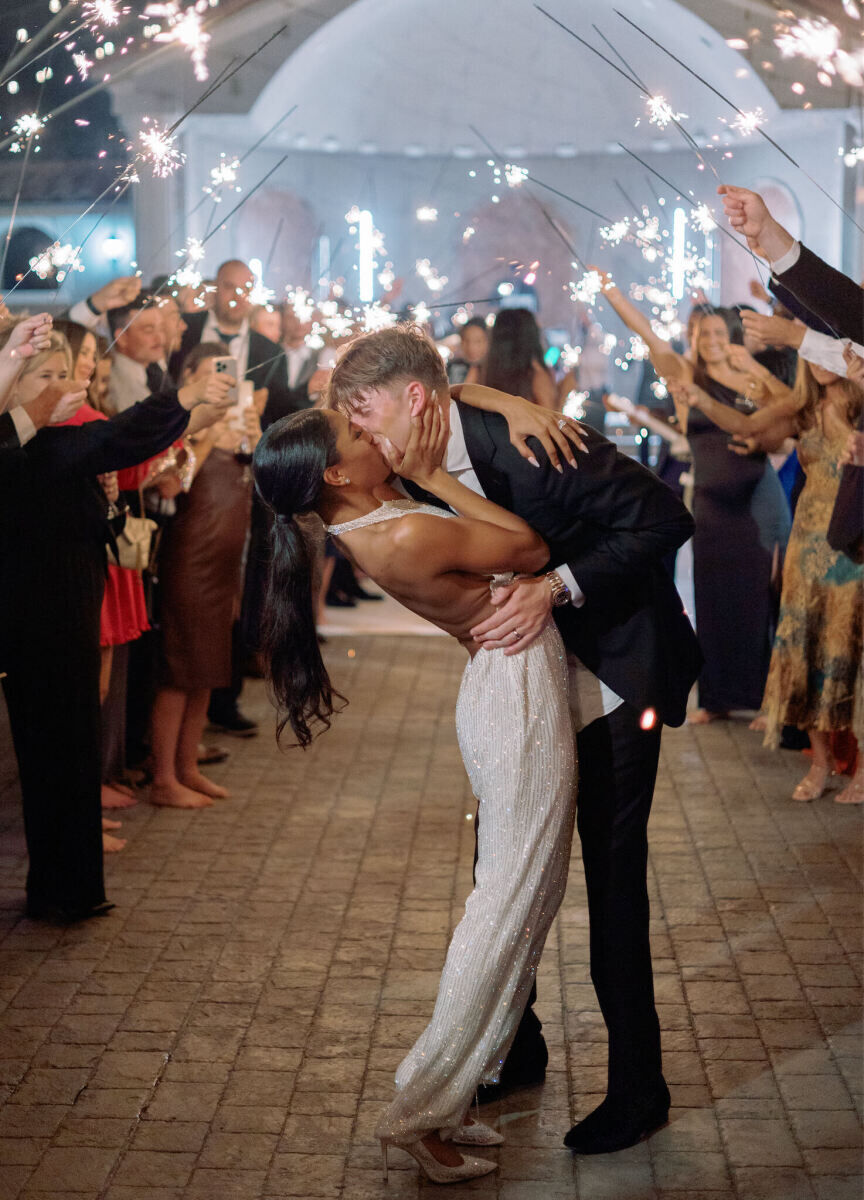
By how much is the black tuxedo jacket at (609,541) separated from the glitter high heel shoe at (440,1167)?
105 centimetres

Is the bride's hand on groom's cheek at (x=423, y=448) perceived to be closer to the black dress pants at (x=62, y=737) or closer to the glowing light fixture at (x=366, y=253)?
the black dress pants at (x=62, y=737)

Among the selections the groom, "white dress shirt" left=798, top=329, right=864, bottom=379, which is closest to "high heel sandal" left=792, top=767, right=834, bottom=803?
"white dress shirt" left=798, top=329, right=864, bottom=379

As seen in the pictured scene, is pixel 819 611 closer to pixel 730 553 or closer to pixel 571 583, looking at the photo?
pixel 730 553

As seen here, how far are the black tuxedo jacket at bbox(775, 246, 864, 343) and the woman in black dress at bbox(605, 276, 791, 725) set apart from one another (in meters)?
3.28

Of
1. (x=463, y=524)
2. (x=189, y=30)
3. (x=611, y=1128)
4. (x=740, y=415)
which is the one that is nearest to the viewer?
(x=463, y=524)

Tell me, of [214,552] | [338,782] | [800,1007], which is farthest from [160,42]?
[800,1007]

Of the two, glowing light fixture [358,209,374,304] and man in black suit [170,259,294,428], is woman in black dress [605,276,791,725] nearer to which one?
man in black suit [170,259,294,428]

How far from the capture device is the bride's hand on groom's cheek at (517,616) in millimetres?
2686

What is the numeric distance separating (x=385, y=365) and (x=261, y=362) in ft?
13.4

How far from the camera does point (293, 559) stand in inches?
109

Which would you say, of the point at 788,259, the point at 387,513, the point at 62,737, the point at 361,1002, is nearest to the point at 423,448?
the point at 387,513

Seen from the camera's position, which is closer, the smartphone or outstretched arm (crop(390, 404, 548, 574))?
outstretched arm (crop(390, 404, 548, 574))

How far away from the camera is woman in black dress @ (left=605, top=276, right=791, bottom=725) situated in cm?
663

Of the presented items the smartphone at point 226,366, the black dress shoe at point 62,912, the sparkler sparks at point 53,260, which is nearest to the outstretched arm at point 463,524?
the smartphone at point 226,366
